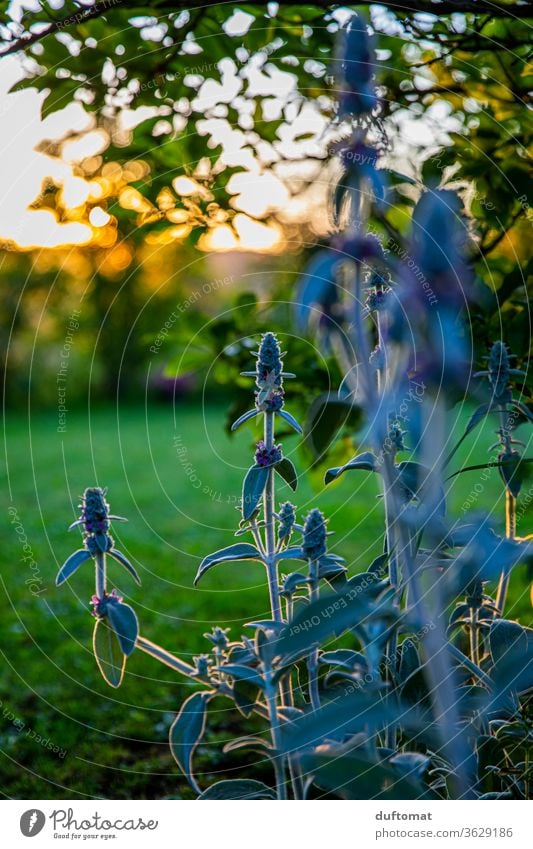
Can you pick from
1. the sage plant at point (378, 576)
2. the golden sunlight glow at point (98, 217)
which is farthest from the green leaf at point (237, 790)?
the golden sunlight glow at point (98, 217)

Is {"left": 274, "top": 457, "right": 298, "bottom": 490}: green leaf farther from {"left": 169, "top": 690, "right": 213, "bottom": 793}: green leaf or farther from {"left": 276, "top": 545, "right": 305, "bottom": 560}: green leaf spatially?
{"left": 169, "top": 690, "right": 213, "bottom": 793}: green leaf

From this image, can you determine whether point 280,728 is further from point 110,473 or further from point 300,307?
point 110,473

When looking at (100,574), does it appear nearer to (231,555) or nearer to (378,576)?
(231,555)

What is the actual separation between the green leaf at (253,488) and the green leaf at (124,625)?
19 cm

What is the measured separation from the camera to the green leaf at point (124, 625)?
0.90m

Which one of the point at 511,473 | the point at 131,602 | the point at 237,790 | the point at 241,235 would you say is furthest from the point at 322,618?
the point at 131,602

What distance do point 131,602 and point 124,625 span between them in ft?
6.72

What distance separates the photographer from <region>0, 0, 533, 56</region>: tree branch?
1.13 metres

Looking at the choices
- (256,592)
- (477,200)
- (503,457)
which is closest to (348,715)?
(503,457)

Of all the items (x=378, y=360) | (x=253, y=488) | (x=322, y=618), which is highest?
(x=378, y=360)

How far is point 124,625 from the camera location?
908 millimetres

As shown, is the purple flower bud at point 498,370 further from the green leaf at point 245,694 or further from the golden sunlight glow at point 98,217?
the golden sunlight glow at point 98,217
